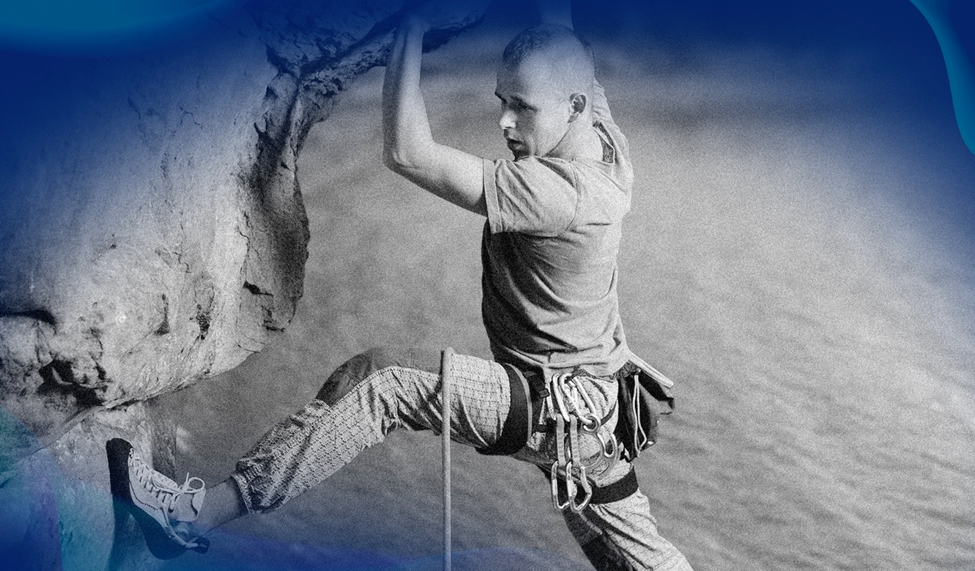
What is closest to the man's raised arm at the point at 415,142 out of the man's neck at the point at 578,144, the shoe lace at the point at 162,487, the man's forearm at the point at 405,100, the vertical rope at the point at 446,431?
the man's forearm at the point at 405,100

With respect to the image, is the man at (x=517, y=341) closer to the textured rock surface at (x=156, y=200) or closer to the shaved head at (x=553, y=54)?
the shaved head at (x=553, y=54)

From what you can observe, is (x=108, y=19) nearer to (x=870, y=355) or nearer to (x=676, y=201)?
(x=676, y=201)

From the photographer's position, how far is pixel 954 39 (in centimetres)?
169

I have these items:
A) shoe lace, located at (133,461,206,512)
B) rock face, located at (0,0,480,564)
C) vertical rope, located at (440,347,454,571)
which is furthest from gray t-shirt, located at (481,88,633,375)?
shoe lace, located at (133,461,206,512)

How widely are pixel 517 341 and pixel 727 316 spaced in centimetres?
33

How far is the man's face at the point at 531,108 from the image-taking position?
160 cm

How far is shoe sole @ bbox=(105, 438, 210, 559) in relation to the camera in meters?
1.64

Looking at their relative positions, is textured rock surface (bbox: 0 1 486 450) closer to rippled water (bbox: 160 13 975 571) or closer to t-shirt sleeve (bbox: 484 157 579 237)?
rippled water (bbox: 160 13 975 571)

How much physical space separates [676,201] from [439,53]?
0.42 m

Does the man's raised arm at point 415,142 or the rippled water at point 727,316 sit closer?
the man's raised arm at point 415,142

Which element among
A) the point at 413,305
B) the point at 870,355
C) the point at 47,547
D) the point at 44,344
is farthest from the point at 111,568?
the point at 870,355
